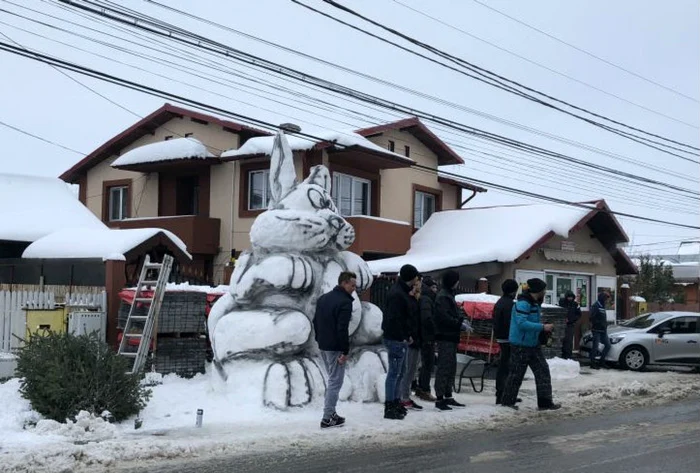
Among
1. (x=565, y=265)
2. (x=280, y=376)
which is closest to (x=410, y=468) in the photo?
(x=280, y=376)

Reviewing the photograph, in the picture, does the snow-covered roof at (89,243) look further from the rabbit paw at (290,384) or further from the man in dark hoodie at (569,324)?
the man in dark hoodie at (569,324)

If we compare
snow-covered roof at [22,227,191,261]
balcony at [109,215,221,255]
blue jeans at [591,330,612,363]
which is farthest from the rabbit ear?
balcony at [109,215,221,255]

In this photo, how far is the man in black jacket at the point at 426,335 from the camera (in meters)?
11.1

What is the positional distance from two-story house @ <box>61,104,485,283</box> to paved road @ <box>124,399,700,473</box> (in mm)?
15059

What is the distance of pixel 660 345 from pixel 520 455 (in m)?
11.6

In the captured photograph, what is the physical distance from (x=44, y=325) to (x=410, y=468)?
284 inches

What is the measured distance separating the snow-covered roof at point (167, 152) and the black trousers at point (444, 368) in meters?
16.7

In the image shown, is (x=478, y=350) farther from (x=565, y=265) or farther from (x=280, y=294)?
(x=565, y=265)

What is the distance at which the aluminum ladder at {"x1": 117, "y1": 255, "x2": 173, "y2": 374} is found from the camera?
11683mm

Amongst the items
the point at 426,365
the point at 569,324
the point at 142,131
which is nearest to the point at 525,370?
the point at 426,365

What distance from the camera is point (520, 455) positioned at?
8312mm

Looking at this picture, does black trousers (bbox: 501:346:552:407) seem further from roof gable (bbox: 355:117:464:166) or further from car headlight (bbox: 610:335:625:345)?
roof gable (bbox: 355:117:464:166)

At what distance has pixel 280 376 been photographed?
10117mm

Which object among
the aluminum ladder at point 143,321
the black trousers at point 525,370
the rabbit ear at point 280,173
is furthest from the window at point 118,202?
the black trousers at point 525,370
